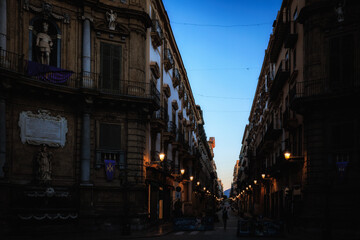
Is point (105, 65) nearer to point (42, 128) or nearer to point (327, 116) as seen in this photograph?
point (42, 128)

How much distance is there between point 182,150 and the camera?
48.6 metres

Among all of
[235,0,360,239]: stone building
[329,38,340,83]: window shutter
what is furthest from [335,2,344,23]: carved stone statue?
[329,38,340,83]: window shutter

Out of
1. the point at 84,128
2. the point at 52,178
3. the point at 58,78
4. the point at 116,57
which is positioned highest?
the point at 116,57

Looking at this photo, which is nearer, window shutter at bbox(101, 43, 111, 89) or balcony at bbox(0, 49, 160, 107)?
balcony at bbox(0, 49, 160, 107)

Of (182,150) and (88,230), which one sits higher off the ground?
(182,150)

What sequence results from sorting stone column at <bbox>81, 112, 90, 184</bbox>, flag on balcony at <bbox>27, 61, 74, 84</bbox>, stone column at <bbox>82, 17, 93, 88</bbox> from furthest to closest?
stone column at <bbox>82, 17, 93, 88</bbox>
stone column at <bbox>81, 112, 90, 184</bbox>
flag on balcony at <bbox>27, 61, 74, 84</bbox>

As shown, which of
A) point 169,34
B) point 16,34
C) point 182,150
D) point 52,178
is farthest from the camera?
point 182,150

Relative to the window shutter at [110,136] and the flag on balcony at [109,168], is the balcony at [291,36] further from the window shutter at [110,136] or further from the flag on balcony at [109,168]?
the flag on balcony at [109,168]

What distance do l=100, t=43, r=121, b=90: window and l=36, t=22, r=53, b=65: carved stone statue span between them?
3.66m

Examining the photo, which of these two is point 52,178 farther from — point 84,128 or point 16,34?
point 16,34

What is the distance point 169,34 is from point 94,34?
14911 mm

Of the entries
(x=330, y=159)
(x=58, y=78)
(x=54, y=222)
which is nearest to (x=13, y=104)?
(x=58, y=78)

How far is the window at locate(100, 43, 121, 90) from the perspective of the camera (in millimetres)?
28391

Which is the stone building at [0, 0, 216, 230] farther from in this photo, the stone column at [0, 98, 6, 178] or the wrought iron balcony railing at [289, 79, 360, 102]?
the wrought iron balcony railing at [289, 79, 360, 102]
